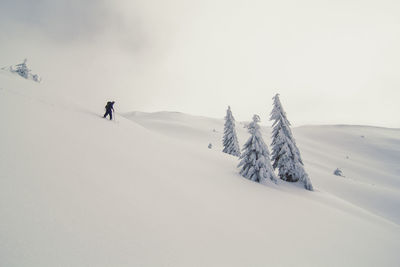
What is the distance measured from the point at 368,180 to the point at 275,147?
47138mm

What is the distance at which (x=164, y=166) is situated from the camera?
894cm

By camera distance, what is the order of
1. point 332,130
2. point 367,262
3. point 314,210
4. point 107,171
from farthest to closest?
1. point 332,130
2. point 314,210
3. point 367,262
4. point 107,171

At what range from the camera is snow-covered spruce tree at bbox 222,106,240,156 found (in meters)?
34.1

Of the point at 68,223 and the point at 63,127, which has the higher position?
the point at 63,127

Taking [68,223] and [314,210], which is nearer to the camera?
[68,223]

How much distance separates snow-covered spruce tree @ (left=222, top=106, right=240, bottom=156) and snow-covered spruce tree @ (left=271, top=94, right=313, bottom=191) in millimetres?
15529

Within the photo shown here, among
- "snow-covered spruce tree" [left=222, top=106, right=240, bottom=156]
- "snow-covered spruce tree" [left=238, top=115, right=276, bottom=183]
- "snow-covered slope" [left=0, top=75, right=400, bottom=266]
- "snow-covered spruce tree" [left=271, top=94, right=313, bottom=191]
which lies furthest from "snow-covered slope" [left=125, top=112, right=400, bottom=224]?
"snow-covered slope" [left=0, top=75, right=400, bottom=266]

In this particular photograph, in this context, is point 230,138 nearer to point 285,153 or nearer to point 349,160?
point 285,153

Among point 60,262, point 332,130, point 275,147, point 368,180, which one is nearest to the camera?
point 60,262

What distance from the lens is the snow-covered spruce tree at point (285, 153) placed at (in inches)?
655

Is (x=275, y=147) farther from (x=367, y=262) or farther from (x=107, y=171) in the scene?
(x=107, y=171)

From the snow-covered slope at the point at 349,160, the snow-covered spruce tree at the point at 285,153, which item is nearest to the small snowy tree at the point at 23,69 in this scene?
the snow-covered slope at the point at 349,160

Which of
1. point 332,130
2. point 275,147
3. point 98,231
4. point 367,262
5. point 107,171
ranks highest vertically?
point 332,130

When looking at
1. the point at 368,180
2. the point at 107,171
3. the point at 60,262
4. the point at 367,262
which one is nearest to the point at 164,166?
the point at 107,171
